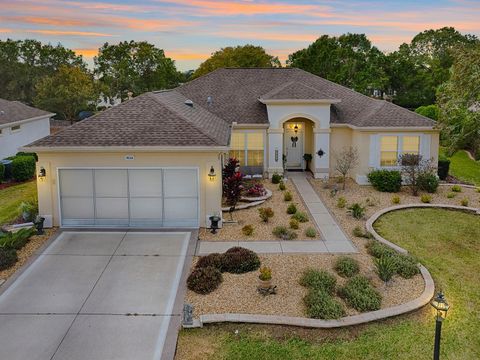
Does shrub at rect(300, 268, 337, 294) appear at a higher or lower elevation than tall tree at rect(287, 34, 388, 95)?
lower

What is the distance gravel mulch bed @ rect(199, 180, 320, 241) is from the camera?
15.2m

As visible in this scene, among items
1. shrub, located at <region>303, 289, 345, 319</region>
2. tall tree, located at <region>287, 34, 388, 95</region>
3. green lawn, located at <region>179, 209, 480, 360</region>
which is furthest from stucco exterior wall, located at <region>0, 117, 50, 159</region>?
tall tree, located at <region>287, 34, 388, 95</region>

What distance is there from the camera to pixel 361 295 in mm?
10820

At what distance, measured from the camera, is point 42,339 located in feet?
30.2

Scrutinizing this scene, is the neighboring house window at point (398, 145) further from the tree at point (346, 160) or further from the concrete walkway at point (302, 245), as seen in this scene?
the concrete walkway at point (302, 245)

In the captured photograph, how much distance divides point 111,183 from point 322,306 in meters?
9.07

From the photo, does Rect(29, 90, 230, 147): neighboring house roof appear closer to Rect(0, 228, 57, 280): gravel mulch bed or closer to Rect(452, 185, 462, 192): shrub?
Rect(0, 228, 57, 280): gravel mulch bed

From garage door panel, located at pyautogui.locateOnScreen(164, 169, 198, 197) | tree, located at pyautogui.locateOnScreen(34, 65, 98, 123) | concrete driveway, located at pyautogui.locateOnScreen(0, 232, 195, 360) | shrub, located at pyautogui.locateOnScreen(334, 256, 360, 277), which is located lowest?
concrete driveway, located at pyautogui.locateOnScreen(0, 232, 195, 360)

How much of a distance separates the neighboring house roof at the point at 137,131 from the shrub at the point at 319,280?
19.2 feet

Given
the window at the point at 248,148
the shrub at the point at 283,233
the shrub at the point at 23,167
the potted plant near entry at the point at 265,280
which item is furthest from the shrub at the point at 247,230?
the shrub at the point at 23,167

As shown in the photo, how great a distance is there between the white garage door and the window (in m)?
8.54

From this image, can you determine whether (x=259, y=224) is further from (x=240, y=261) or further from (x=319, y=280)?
(x=319, y=280)

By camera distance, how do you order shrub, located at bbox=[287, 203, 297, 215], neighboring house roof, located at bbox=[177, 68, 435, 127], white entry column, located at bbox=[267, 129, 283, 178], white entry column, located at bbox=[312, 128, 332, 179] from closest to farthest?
shrub, located at bbox=[287, 203, 297, 215]
neighboring house roof, located at bbox=[177, 68, 435, 127]
white entry column, located at bbox=[312, 128, 332, 179]
white entry column, located at bbox=[267, 129, 283, 178]

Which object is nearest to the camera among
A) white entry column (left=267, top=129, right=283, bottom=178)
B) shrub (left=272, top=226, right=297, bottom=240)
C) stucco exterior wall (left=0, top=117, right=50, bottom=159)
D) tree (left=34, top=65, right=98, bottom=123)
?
shrub (left=272, top=226, right=297, bottom=240)
